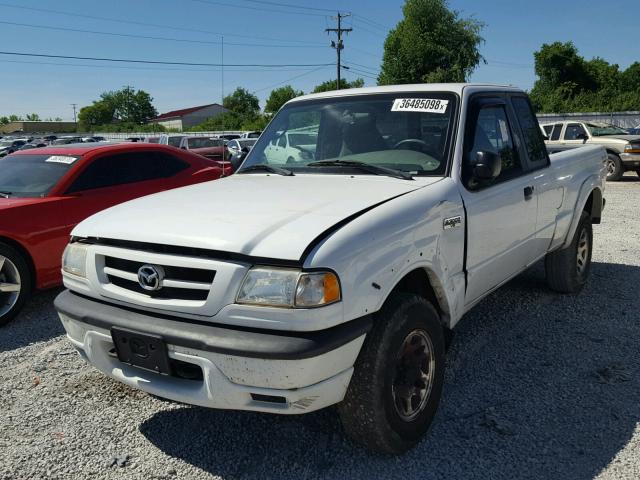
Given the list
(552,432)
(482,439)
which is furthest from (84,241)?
(552,432)

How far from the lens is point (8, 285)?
4949 millimetres

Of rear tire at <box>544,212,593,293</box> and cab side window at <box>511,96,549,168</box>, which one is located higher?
cab side window at <box>511,96,549,168</box>

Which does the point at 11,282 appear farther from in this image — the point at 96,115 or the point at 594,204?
the point at 96,115

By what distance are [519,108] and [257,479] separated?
11.0 feet

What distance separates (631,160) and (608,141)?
2.60 feet

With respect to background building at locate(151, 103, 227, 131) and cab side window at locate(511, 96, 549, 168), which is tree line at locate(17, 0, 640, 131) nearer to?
cab side window at locate(511, 96, 549, 168)

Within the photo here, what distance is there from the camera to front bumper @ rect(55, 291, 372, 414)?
86.4 inches

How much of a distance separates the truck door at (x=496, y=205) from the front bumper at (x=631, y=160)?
42.6 ft

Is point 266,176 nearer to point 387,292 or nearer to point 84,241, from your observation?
point 84,241

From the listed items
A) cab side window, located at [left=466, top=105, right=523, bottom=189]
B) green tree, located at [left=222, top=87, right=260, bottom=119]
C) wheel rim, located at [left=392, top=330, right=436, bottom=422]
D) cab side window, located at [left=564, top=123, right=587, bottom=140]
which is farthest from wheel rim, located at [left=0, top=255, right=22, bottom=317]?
green tree, located at [left=222, top=87, right=260, bottom=119]

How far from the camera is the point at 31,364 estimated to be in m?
4.04

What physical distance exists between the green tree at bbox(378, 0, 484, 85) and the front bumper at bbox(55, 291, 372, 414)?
1851 inches

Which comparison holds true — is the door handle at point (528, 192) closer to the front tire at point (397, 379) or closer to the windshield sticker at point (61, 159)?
the front tire at point (397, 379)

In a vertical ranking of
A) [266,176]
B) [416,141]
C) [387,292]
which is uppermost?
[416,141]
